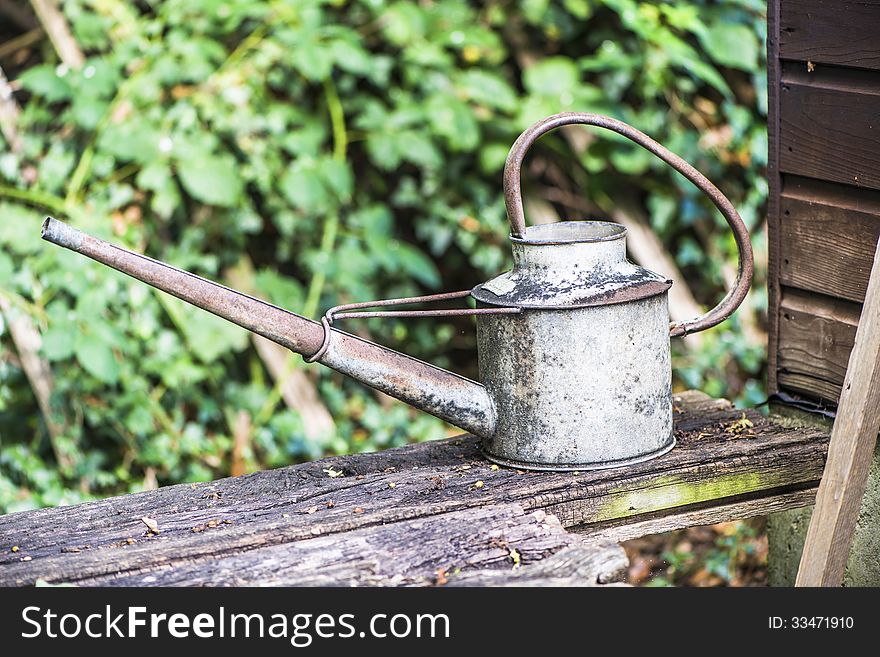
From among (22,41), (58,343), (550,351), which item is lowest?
(58,343)

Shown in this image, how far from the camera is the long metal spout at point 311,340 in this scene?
58.1 inches

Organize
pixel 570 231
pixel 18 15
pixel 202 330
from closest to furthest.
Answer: pixel 570 231, pixel 202 330, pixel 18 15

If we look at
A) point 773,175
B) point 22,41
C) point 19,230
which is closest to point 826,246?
point 773,175

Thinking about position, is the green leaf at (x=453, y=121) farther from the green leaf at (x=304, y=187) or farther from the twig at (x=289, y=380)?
the twig at (x=289, y=380)

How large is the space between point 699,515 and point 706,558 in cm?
A: 118

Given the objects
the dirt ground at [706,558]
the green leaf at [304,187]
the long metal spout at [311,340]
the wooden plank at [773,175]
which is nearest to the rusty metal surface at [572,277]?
the long metal spout at [311,340]

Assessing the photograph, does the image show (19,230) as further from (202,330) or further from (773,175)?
(773,175)

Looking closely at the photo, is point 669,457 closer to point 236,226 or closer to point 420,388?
point 420,388

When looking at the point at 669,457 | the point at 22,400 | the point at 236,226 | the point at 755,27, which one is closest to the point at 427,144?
the point at 236,226

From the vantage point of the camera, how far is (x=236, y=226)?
317 cm

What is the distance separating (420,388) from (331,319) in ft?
0.61

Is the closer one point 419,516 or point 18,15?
point 419,516

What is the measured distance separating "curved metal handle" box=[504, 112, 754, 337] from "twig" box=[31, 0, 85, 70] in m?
1.93

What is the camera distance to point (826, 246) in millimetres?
1859
